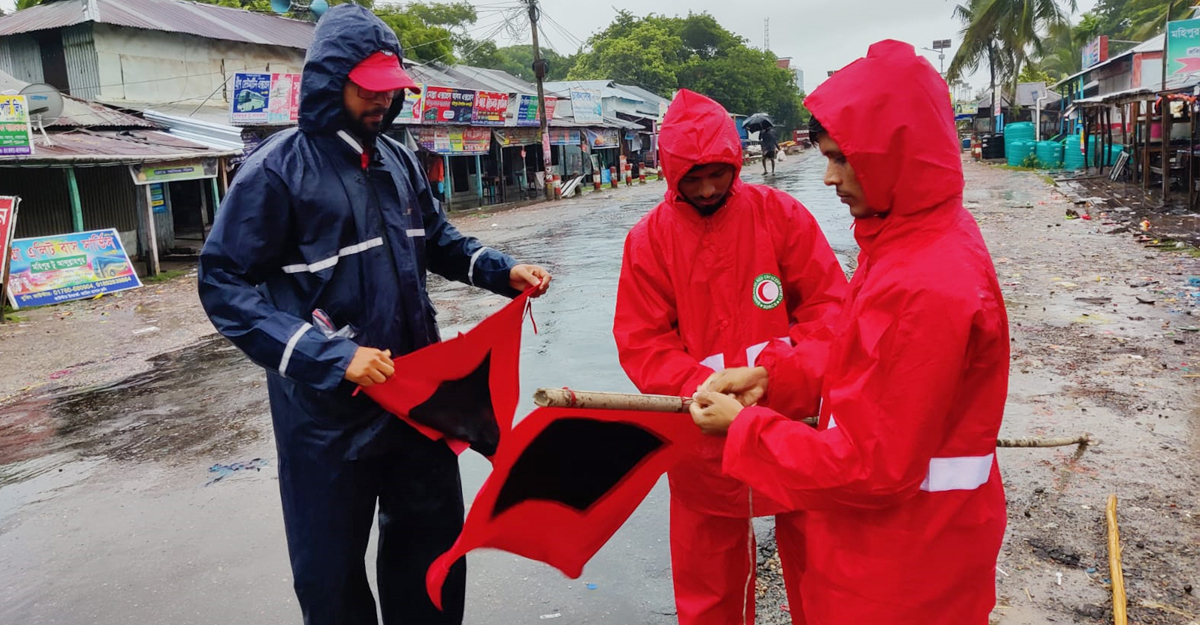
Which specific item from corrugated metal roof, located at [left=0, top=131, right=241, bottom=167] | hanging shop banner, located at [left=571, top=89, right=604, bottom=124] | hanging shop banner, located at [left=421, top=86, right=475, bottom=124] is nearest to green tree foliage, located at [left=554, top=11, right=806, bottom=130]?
hanging shop banner, located at [left=571, top=89, right=604, bottom=124]

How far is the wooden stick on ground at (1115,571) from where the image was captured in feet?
9.47

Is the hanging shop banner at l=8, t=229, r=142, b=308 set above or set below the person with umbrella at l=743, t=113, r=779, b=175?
below

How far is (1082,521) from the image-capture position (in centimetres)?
372

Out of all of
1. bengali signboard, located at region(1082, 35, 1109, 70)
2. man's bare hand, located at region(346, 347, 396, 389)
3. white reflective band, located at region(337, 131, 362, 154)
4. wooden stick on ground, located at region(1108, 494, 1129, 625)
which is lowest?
wooden stick on ground, located at region(1108, 494, 1129, 625)

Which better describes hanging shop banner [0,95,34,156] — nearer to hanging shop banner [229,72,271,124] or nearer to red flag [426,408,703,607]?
hanging shop banner [229,72,271,124]

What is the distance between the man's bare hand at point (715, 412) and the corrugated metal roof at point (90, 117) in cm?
1786

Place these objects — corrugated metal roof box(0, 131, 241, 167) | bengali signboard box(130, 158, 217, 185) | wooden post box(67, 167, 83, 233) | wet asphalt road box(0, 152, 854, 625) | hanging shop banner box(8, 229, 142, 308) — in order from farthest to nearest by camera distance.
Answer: bengali signboard box(130, 158, 217, 185) < wooden post box(67, 167, 83, 233) < corrugated metal roof box(0, 131, 241, 167) < hanging shop banner box(8, 229, 142, 308) < wet asphalt road box(0, 152, 854, 625)

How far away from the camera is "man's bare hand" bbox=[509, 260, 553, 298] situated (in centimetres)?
285

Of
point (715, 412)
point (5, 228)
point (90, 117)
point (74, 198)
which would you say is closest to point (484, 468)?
point (715, 412)

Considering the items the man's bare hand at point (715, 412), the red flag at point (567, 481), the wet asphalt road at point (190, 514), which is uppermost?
the man's bare hand at point (715, 412)

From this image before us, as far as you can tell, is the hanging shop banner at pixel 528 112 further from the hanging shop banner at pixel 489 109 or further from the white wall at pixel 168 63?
the white wall at pixel 168 63

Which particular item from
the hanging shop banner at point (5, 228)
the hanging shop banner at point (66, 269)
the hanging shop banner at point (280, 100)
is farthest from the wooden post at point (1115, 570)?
the hanging shop banner at point (280, 100)

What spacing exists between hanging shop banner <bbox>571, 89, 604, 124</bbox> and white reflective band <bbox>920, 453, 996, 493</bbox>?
33175 mm

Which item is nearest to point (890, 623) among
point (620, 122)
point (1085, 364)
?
point (1085, 364)
